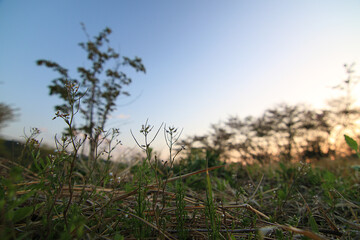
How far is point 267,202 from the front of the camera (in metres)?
2.06

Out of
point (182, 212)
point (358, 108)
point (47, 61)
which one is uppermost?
point (358, 108)

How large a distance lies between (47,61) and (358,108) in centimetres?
2367

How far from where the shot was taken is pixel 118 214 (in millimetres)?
1154

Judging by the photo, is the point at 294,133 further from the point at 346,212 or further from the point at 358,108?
the point at 346,212

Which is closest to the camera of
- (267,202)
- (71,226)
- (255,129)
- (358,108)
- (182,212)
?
(71,226)

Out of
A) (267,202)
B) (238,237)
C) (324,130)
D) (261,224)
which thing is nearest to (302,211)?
(267,202)

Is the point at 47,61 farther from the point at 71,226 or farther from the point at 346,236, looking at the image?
the point at 346,236

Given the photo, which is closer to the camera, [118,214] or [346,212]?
[118,214]

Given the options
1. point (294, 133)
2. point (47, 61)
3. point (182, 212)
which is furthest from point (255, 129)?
point (182, 212)

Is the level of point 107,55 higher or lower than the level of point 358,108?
lower

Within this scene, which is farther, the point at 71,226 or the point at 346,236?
the point at 346,236

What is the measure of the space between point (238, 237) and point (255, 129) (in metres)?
20.1

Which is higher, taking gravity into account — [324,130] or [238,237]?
[324,130]

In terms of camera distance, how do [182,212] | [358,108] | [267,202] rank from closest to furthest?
[182,212] < [267,202] < [358,108]
